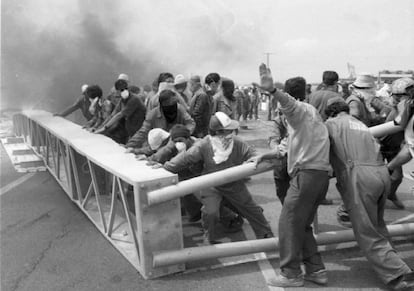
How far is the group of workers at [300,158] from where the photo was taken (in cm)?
314

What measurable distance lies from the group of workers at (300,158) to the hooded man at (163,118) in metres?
0.01

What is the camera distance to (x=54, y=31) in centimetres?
1880

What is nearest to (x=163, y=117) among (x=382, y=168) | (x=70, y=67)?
(x=382, y=168)

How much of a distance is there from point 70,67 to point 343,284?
1825 centimetres

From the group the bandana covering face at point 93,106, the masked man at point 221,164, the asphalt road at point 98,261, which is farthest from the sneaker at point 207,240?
the bandana covering face at point 93,106

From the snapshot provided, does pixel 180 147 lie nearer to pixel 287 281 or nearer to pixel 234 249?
pixel 234 249

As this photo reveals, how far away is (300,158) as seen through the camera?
10.4 ft

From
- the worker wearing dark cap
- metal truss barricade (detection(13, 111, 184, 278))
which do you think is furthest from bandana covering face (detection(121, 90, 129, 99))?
the worker wearing dark cap

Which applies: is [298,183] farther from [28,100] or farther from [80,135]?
[28,100]

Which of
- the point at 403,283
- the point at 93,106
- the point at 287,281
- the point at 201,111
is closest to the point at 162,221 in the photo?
the point at 287,281

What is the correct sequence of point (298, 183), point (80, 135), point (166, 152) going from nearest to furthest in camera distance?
point (298, 183), point (166, 152), point (80, 135)

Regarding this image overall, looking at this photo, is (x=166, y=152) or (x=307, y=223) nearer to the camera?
(x=307, y=223)

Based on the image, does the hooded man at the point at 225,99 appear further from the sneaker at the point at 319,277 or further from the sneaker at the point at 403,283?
the sneaker at the point at 403,283

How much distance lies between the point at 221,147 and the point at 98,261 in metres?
1.58
